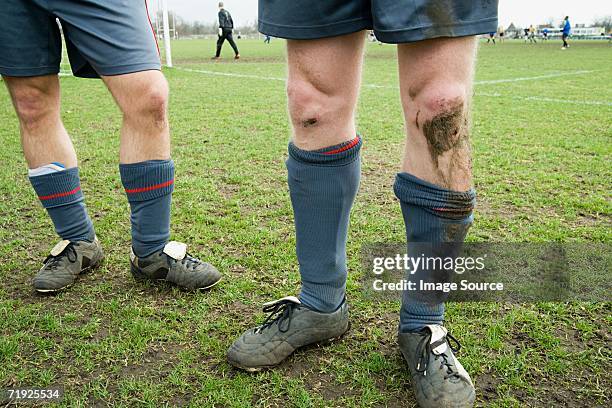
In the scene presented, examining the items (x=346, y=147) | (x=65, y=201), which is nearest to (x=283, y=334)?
(x=346, y=147)

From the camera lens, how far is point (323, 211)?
55.6 inches

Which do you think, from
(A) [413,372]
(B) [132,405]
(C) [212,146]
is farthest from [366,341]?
(C) [212,146]

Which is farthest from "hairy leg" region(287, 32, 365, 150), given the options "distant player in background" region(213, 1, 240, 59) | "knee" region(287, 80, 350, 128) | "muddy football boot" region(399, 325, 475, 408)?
"distant player in background" region(213, 1, 240, 59)

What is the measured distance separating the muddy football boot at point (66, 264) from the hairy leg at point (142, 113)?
1.35ft

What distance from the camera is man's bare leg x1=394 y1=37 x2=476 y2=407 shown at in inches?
46.0

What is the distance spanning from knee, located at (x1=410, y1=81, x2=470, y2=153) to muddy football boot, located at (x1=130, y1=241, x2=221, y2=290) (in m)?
0.95

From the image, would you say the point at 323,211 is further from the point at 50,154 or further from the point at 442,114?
the point at 50,154

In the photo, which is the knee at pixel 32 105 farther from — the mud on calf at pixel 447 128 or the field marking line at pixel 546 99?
the field marking line at pixel 546 99

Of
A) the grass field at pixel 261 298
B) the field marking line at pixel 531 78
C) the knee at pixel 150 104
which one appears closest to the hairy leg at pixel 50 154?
the grass field at pixel 261 298

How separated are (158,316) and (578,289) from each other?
140 centimetres

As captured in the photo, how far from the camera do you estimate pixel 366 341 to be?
154 centimetres

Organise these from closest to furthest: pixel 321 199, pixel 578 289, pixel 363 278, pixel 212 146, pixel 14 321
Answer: pixel 321 199, pixel 14 321, pixel 578 289, pixel 363 278, pixel 212 146

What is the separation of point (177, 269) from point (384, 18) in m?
1.13

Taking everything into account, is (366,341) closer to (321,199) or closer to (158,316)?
(321,199)
